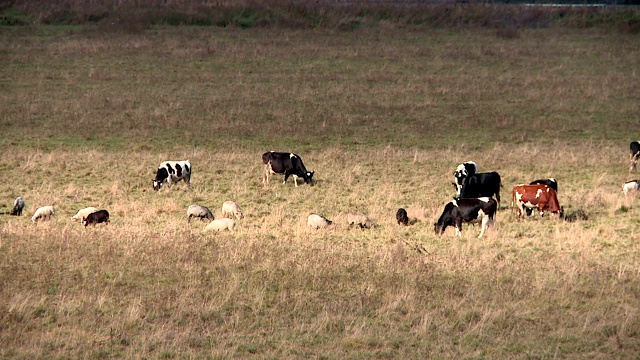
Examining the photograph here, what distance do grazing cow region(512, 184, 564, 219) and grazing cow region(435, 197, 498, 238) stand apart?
68.6 inches

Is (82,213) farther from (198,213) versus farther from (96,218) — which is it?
(198,213)

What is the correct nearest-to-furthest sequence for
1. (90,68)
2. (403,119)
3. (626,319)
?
1. (626,319)
2. (403,119)
3. (90,68)

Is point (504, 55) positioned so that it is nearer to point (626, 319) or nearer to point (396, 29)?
point (396, 29)

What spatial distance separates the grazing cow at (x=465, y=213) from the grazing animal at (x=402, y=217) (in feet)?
3.49

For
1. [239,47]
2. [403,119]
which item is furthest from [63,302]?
[239,47]

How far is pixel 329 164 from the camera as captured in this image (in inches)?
1073

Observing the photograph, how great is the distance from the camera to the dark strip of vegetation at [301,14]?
51594mm

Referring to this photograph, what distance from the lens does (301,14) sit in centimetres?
5347

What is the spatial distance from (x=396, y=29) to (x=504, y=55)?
7.69 m

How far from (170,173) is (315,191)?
356 centimetres

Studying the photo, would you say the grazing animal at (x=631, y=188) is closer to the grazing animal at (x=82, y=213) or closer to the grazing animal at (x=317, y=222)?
the grazing animal at (x=317, y=222)

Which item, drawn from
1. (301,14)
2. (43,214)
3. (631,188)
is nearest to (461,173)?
(631,188)

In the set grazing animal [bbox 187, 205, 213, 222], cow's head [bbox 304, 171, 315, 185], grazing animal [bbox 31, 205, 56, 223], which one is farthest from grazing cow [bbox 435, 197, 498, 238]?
grazing animal [bbox 31, 205, 56, 223]

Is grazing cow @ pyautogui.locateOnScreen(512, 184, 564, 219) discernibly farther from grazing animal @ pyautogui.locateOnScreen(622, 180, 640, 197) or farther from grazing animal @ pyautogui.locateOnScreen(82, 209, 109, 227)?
grazing animal @ pyautogui.locateOnScreen(82, 209, 109, 227)
